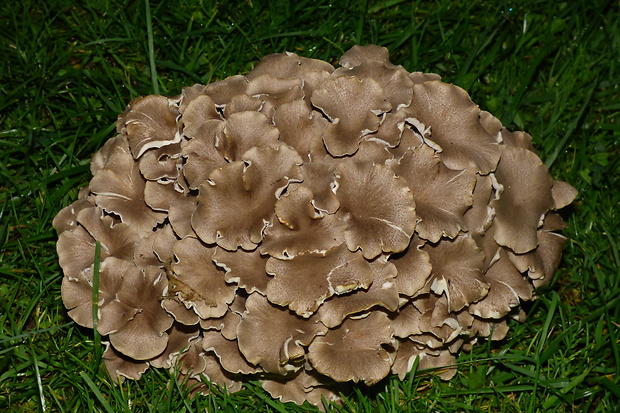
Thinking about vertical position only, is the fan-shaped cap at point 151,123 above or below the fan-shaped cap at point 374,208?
below

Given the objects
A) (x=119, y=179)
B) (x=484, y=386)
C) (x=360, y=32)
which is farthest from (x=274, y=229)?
(x=360, y=32)

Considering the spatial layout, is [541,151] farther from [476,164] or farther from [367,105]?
[367,105]

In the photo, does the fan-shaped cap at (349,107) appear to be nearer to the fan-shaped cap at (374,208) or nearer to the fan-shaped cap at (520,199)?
the fan-shaped cap at (374,208)

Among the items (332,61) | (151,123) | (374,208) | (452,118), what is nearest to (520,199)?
(452,118)

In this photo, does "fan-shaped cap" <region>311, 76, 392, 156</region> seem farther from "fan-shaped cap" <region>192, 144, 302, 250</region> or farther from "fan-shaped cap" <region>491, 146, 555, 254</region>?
"fan-shaped cap" <region>491, 146, 555, 254</region>

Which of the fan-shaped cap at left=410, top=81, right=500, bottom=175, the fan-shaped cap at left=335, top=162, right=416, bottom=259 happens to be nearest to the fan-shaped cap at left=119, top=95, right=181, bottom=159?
the fan-shaped cap at left=335, top=162, right=416, bottom=259

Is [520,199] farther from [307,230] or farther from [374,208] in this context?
[307,230]

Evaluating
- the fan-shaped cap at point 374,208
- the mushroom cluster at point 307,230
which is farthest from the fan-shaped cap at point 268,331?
the fan-shaped cap at point 374,208
